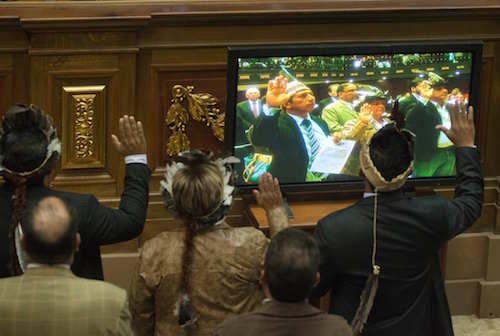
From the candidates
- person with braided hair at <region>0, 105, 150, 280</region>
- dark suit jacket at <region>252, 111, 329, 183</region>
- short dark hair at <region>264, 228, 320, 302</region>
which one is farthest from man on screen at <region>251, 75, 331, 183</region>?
short dark hair at <region>264, 228, 320, 302</region>

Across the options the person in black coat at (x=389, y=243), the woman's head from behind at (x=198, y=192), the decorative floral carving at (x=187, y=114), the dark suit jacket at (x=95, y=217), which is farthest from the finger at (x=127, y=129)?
the decorative floral carving at (x=187, y=114)

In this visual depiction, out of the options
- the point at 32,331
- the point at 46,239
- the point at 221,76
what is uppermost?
the point at 221,76

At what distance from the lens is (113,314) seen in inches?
110

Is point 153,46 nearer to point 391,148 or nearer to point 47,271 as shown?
point 391,148

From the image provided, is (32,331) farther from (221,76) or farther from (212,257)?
(221,76)

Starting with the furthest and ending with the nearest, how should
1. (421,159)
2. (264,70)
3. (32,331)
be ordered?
(421,159) → (264,70) → (32,331)

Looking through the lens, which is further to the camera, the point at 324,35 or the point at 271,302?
the point at 324,35

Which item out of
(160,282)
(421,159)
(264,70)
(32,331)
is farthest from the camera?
(421,159)

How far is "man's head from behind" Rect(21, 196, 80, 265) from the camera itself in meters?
2.77

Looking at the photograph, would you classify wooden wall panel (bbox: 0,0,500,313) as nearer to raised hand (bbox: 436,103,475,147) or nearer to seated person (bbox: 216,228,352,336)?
raised hand (bbox: 436,103,475,147)

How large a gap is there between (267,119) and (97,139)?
2.44 ft

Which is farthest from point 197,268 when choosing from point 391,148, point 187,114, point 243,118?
point 187,114

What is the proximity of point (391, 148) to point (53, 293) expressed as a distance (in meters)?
1.29

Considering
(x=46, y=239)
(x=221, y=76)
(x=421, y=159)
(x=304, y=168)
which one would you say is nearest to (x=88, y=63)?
(x=221, y=76)
